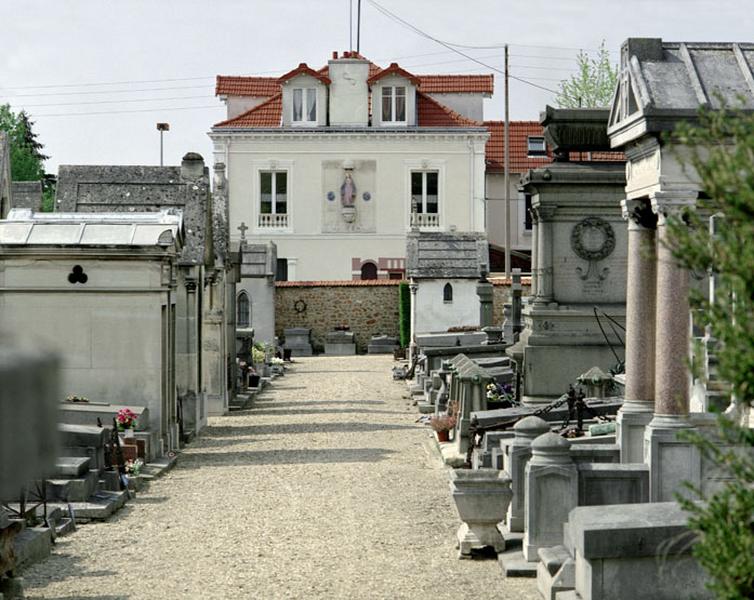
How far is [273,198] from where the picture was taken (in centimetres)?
5278

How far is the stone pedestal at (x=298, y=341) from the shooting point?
145ft

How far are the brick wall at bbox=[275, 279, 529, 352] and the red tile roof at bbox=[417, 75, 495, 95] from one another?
12.9 metres

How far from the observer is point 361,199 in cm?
5291

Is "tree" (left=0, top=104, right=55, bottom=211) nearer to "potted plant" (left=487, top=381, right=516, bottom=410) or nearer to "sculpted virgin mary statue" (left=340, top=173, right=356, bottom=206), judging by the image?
"sculpted virgin mary statue" (left=340, top=173, right=356, bottom=206)

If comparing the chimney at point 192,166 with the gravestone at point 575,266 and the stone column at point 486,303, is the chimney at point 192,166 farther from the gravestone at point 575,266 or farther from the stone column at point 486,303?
the stone column at point 486,303

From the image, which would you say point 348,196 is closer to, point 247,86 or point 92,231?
point 247,86

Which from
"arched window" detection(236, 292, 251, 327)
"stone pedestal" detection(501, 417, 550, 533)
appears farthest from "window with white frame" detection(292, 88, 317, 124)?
"stone pedestal" detection(501, 417, 550, 533)

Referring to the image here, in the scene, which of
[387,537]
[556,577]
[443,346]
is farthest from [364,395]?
[556,577]

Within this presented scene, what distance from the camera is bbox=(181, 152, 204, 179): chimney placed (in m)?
21.7

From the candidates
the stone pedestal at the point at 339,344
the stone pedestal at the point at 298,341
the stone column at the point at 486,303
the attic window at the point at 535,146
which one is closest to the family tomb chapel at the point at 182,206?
the stone column at the point at 486,303

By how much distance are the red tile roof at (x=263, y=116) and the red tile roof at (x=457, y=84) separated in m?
6.20

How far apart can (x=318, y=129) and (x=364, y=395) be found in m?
25.9

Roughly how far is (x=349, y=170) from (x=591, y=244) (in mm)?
34506

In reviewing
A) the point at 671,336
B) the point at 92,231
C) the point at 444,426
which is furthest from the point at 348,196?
the point at 671,336
